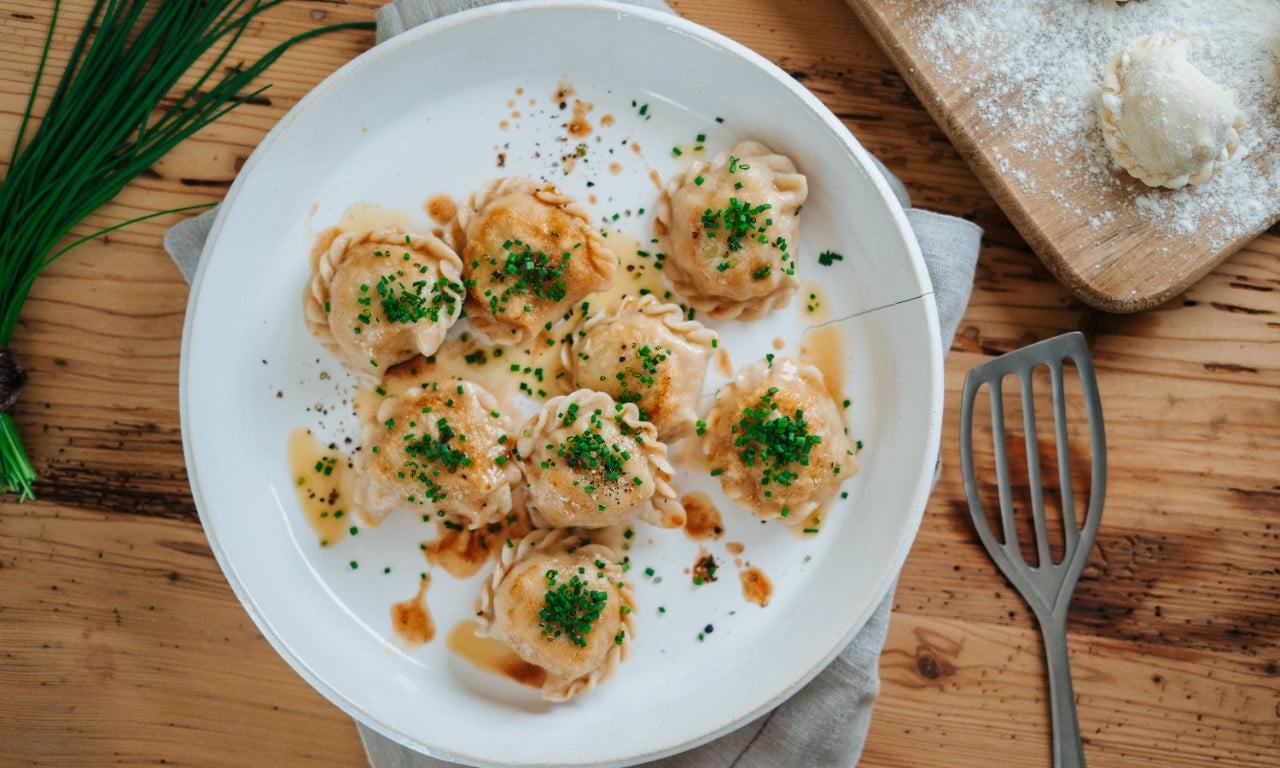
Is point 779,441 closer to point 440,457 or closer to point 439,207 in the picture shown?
point 440,457

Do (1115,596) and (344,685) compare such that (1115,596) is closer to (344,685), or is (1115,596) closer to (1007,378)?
(1007,378)

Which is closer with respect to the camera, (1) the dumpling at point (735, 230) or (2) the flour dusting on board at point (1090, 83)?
(1) the dumpling at point (735, 230)

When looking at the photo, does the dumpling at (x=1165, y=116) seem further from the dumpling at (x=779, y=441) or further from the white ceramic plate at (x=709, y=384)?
the dumpling at (x=779, y=441)

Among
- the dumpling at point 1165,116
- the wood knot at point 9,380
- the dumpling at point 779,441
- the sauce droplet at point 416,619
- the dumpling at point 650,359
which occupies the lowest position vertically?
the sauce droplet at point 416,619

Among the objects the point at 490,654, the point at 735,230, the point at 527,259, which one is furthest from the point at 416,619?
the point at 735,230

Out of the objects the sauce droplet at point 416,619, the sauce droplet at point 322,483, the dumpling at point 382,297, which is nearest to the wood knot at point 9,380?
the sauce droplet at point 322,483

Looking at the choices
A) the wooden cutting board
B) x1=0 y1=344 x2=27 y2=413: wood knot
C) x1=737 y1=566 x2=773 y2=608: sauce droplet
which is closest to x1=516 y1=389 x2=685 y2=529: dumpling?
x1=737 y1=566 x2=773 y2=608: sauce droplet

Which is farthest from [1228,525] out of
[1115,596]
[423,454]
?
[423,454]
